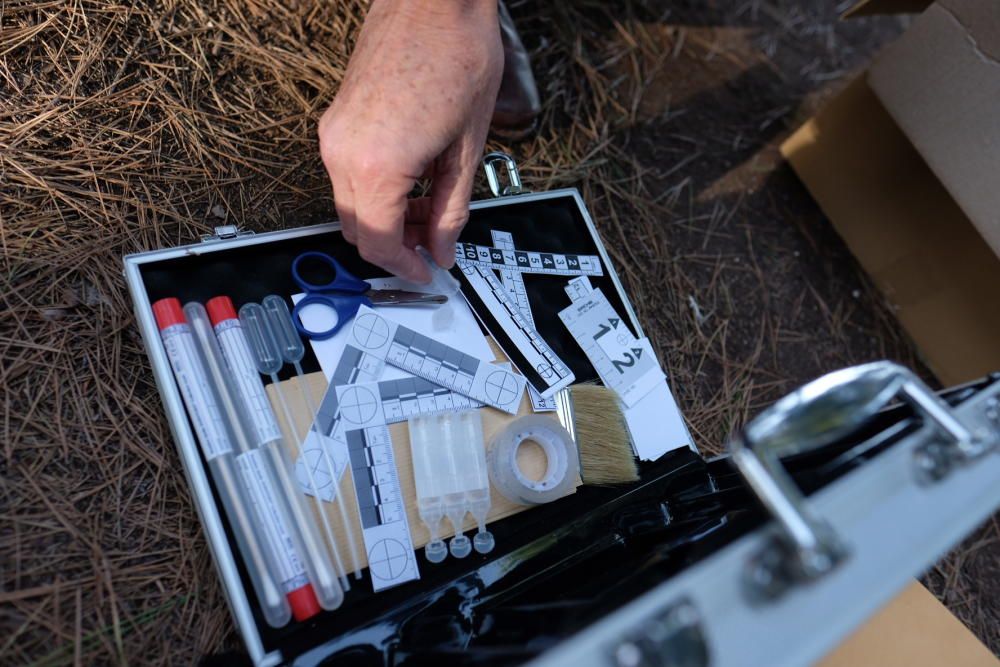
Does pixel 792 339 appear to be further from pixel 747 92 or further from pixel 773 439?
pixel 773 439

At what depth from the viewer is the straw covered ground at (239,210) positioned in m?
0.91

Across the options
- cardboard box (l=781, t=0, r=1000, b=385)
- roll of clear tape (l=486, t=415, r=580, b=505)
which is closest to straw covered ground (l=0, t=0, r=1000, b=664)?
cardboard box (l=781, t=0, r=1000, b=385)

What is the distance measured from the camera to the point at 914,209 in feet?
5.29

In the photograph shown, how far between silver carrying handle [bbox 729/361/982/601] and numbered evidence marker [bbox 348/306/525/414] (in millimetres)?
545

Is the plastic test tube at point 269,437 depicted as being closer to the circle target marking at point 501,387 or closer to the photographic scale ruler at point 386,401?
the photographic scale ruler at point 386,401

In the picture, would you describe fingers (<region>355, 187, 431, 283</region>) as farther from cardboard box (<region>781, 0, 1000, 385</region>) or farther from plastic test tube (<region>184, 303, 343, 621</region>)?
cardboard box (<region>781, 0, 1000, 385</region>)

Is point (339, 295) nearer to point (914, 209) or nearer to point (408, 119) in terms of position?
point (408, 119)

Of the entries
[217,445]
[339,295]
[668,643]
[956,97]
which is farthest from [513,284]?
[956,97]

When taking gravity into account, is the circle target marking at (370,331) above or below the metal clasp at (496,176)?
below

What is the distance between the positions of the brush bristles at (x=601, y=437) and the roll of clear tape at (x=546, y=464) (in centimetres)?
4

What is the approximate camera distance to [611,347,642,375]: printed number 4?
1225mm

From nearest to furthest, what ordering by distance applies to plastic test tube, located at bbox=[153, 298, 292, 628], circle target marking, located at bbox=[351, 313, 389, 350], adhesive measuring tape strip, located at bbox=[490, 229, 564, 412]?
plastic test tube, located at bbox=[153, 298, 292, 628]
circle target marking, located at bbox=[351, 313, 389, 350]
adhesive measuring tape strip, located at bbox=[490, 229, 564, 412]

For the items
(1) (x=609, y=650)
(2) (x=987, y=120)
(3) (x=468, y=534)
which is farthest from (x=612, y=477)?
(2) (x=987, y=120)

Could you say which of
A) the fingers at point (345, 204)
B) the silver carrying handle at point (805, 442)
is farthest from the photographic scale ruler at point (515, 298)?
the silver carrying handle at point (805, 442)
